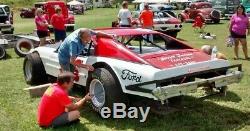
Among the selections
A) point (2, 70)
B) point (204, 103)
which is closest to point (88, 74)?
point (204, 103)

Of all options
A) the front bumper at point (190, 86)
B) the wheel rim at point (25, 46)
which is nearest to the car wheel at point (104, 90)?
the front bumper at point (190, 86)

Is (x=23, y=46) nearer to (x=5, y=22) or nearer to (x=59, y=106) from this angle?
(x=59, y=106)

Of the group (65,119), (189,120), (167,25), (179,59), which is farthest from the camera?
(167,25)

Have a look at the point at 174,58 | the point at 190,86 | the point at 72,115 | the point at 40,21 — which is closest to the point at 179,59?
the point at 174,58

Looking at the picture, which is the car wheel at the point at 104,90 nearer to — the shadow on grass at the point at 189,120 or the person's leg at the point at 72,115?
the shadow on grass at the point at 189,120

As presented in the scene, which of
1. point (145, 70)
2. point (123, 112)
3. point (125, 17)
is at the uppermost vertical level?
point (125, 17)

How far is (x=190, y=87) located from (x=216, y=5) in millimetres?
29794

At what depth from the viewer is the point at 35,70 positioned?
920cm

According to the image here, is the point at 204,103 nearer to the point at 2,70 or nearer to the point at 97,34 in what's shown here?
the point at 97,34

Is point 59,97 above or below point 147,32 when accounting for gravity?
below

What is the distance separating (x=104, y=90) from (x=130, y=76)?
1.70 feet

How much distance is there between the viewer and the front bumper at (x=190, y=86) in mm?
6012

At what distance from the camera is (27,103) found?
8.16 metres

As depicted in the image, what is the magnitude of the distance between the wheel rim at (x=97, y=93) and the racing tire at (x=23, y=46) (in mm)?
8057
